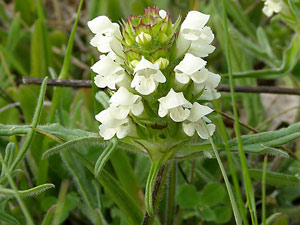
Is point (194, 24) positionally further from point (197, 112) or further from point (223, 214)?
point (223, 214)

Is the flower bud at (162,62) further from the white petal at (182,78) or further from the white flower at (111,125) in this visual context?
the white flower at (111,125)

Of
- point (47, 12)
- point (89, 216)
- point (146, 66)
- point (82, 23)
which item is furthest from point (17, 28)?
point (146, 66)

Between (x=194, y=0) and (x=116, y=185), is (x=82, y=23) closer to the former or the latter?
(x=194, y=0)

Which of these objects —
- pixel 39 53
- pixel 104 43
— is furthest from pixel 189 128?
pixel 39 53

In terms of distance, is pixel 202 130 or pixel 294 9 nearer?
pixel 202 130

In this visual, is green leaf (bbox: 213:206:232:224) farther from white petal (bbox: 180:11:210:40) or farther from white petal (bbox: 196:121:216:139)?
white petal (bbox: 180:11:210:40)

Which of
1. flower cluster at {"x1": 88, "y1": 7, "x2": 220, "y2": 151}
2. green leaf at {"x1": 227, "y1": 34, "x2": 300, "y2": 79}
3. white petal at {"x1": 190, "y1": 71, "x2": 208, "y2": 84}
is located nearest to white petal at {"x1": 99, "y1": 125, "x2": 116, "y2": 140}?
flower cluster at {"x1": 88, "y1": 7, "x2": 220, "y2": 151}
